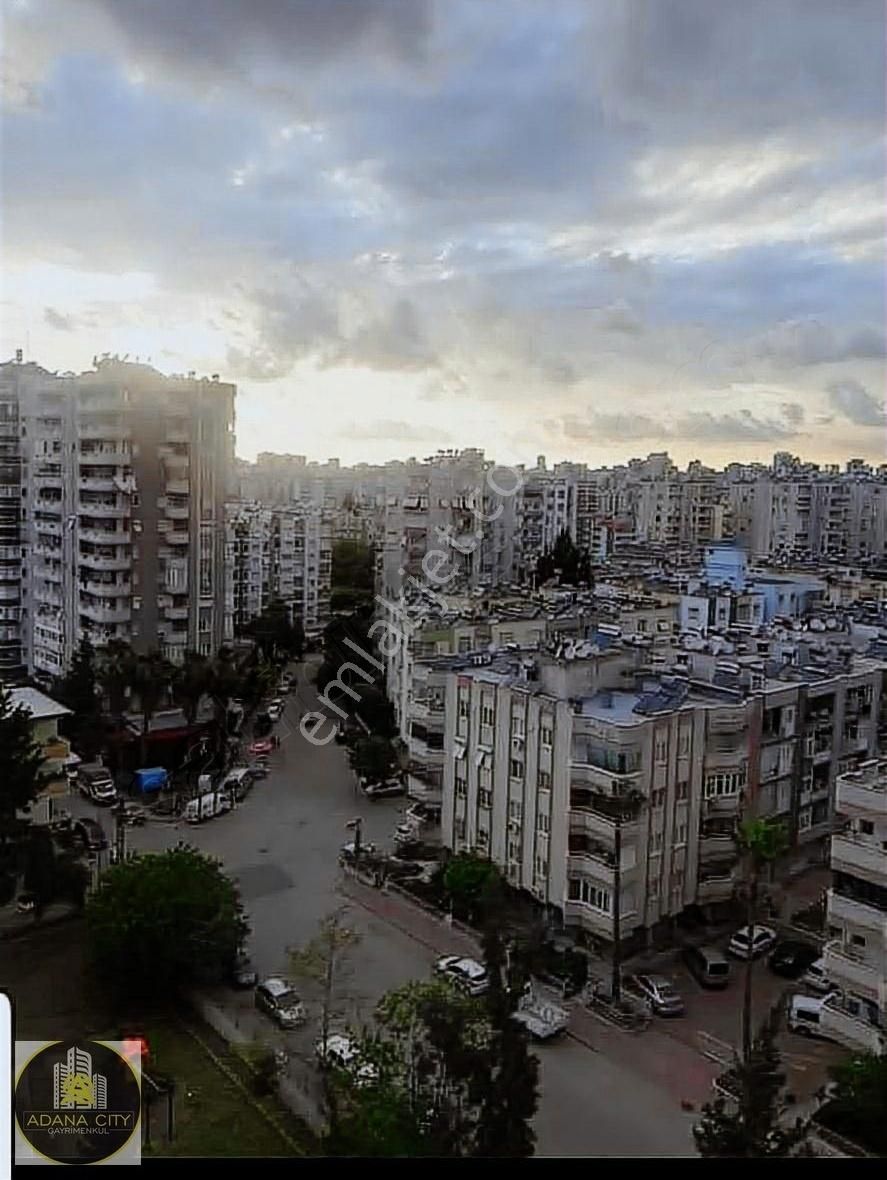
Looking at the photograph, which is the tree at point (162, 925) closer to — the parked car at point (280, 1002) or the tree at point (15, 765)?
the parked car at point (280, 1002)

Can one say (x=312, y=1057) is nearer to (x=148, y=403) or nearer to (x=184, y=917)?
(x=184, y=917)

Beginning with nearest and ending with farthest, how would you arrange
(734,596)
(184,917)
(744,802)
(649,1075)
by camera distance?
(649,1075) → (184,917) → (744,802) → (734,596)

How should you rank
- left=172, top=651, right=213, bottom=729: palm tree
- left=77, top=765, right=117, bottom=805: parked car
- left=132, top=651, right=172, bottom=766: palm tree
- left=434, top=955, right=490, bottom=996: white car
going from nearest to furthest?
left=434, top=955, right=490, bottom=996: white car
left=77, top=765, right=117, bottom=805: parked car
left=132, top=651, right=172, bottom=766: palm tree
left=172, top=651, right=213, bottom=729: palm tree

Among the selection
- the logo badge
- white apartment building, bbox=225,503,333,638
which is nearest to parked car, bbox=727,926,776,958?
the logo badge

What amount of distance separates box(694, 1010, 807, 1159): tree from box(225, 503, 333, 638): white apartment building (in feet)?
21.4

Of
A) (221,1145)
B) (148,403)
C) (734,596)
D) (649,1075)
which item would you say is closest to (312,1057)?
(221,1145)

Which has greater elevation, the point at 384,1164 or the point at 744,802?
the point at 384,1164

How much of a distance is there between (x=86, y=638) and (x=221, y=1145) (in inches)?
185

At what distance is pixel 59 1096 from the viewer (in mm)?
1470

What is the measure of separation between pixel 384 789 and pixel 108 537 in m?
2.42

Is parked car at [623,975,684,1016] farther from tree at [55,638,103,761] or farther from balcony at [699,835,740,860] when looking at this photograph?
tree at [55,638,103,761]

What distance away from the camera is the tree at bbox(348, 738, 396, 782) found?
527 cm

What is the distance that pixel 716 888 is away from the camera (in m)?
3.73

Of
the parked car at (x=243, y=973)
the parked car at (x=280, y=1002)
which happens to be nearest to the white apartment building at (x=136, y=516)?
the parked car at (x=243, y=973)
